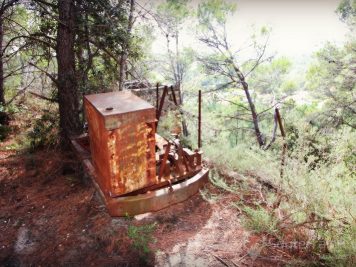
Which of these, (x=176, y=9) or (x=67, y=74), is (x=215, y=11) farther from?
(x=67, y=74)

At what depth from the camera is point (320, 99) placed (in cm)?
1384

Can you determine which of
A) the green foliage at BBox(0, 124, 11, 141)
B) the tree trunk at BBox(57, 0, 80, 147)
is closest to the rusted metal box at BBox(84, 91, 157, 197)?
the tree trunk at BBox(57, 0, 80, 147)

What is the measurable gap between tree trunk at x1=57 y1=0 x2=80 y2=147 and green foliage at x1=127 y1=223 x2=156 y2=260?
389 centimetres

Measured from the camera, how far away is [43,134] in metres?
8.23

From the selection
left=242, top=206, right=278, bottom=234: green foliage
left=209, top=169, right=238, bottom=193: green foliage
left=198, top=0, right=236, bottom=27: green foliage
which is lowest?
left=242, top=206, right=278, bottom=234: green foliage

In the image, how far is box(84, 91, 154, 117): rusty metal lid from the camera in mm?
4963

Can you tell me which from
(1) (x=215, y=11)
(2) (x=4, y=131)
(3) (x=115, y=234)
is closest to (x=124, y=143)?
(3) (x=115, y=234)

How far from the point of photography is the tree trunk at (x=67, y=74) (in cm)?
725

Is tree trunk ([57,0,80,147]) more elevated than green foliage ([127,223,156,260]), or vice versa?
tree trunk ([57,0,80,147])

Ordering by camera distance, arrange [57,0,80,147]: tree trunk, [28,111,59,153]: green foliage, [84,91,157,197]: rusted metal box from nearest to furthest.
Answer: [84,91,157,197]: rusted metal box < [57,0,80,147]: tree trunk < [28,111,59,153]: green foliage

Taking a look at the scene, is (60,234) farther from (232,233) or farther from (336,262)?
(336,262)

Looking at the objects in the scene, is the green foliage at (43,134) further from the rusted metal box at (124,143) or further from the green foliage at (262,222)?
the green foliage at (262,222)

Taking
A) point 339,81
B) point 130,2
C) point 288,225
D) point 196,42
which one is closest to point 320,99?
point 339,81

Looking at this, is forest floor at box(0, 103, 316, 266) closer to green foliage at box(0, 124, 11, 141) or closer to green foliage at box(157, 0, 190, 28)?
green foliage at box(0, 124, 11, 141)
